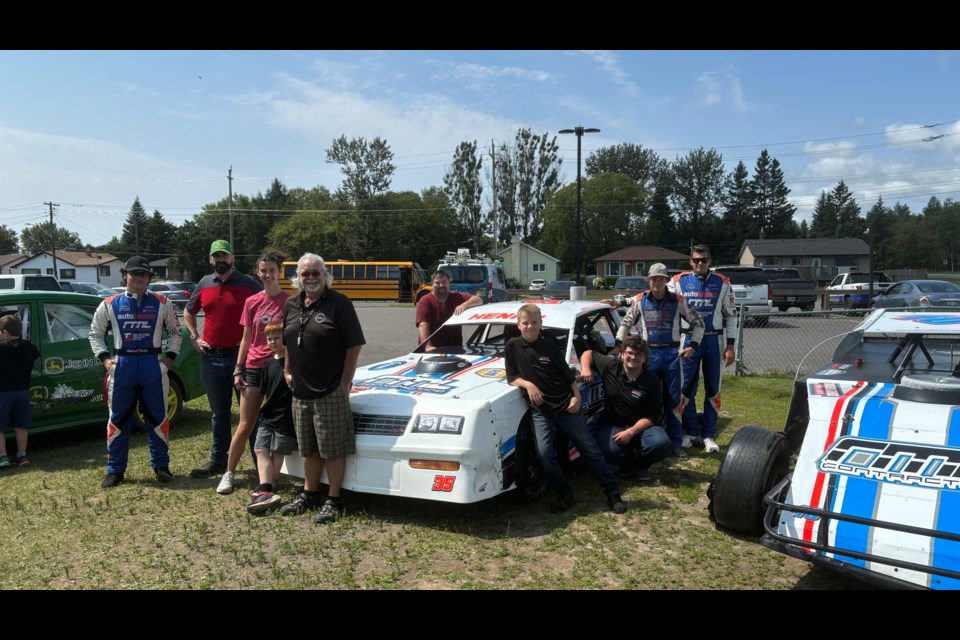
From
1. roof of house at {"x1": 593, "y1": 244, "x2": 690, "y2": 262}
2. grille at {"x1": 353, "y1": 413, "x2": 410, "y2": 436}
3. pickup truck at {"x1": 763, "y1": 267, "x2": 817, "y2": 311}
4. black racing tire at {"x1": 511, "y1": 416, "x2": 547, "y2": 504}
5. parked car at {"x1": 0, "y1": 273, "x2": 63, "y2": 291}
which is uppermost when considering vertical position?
roof of house at {"x1": 593, "y1": 244, "x2": 690, "y2": 262}

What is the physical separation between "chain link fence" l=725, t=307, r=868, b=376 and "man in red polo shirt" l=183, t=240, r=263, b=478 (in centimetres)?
634

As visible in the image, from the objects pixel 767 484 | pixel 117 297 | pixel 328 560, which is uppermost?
pixel 117 297

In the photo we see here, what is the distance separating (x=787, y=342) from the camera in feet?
46.7

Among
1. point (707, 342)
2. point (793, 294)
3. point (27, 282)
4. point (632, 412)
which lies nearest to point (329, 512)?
point (632, 412)

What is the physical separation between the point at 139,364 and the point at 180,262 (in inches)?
3043

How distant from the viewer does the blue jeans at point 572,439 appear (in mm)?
4570

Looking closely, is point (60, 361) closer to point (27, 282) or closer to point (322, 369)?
point (322, 369)

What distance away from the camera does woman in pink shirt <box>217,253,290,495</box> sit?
4.94 meters

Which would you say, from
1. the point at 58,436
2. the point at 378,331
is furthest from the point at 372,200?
the point at 58,436

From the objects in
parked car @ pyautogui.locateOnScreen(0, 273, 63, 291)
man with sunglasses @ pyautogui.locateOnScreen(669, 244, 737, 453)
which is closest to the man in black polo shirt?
man with sunglasses @ pyautogui.locateOnScreen(669, 244, 737, 453)

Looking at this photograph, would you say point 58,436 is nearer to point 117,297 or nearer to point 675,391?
point 117,297

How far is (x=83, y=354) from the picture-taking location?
652cm

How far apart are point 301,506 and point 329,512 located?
28 centimetres

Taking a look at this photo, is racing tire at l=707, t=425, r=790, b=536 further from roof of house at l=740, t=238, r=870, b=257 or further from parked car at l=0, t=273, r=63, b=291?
roof of house at l=740, t=238, r=870, b=257
